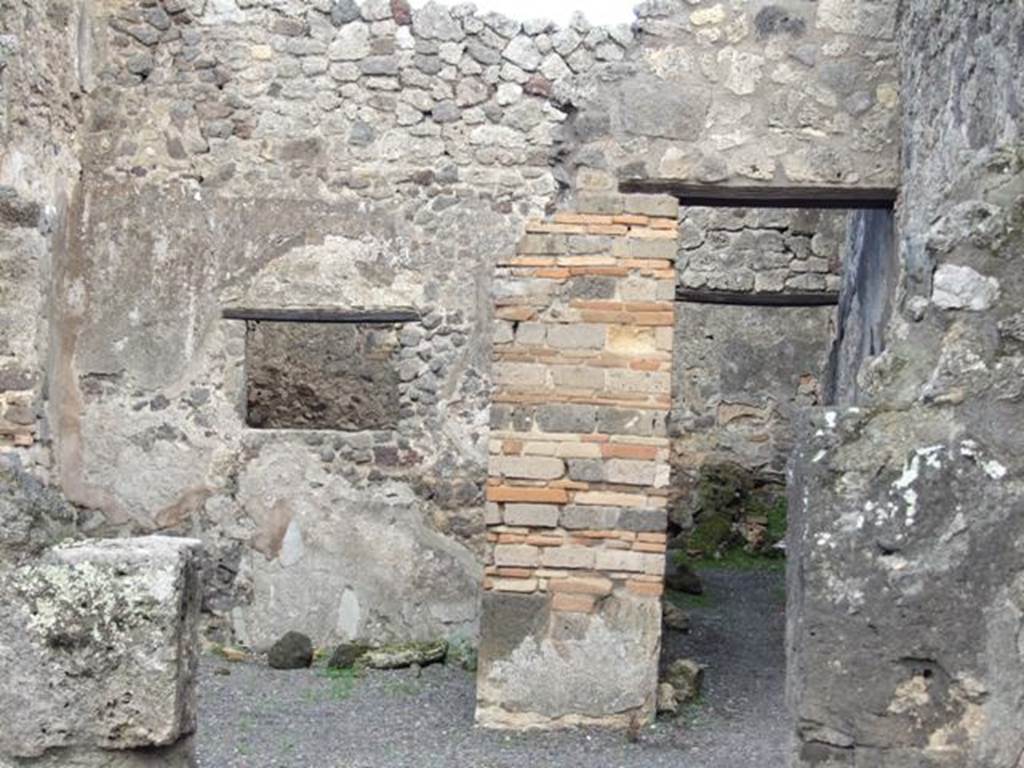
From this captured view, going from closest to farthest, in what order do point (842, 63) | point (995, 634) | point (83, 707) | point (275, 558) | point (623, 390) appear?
point (995, 634) → point (83, 707) → point (623, 390) → point (842, 63) → point (275, 558)

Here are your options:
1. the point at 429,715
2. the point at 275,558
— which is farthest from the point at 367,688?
the point at 275,558

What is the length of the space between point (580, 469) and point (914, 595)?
3.81 metres

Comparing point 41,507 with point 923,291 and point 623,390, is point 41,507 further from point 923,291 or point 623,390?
point 623,390

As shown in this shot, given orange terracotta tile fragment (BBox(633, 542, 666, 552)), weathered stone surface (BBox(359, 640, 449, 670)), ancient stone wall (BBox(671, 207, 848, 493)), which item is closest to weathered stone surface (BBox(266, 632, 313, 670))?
weathered stone surface (BBox(359, 640, 449, 670))

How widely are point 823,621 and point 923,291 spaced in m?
0.60

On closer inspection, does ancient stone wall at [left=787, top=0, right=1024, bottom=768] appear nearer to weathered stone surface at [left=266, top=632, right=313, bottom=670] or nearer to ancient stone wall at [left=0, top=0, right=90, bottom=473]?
weathered stone surface at [left=266, top=632, right=313, bottom=670]

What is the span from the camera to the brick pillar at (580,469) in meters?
6.16

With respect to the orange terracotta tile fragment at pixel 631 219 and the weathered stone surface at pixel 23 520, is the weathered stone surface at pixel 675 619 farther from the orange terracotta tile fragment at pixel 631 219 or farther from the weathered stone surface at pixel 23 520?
the weathered stone surface at pixel 23 520

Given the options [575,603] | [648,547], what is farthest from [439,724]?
[648,547]

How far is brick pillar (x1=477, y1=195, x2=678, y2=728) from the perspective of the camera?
20.2 feet

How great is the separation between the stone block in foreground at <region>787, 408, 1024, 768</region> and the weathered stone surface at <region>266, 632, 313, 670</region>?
592cm

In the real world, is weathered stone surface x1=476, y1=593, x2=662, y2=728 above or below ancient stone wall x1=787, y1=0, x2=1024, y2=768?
below

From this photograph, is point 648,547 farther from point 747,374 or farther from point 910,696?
point 747,374

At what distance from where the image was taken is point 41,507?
10.9 ft
